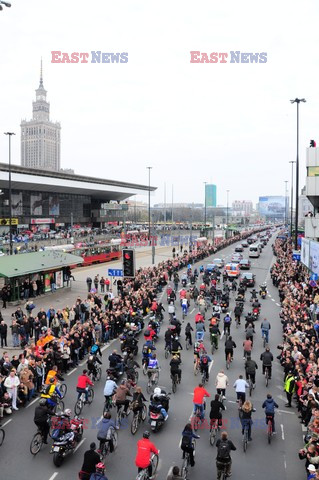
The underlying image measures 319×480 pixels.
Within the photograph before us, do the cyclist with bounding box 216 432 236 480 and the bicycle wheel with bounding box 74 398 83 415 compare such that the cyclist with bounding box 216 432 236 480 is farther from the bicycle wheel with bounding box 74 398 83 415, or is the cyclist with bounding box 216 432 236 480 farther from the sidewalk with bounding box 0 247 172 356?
the sidewalk with bounding box 0 247 172 356

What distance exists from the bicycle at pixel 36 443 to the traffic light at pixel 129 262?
1598 cm

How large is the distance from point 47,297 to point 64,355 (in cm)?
1587

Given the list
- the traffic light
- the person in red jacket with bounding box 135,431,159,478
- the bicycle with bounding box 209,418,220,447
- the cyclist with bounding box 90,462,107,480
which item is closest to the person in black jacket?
the cyclist with bounding box 90,462,107,480

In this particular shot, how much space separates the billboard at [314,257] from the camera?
1136 inches

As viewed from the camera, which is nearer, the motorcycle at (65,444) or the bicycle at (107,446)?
the motorcycle at (65,444)

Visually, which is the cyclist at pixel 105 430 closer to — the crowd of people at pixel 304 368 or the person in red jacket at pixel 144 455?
the person in red jacket at pixel 144 455

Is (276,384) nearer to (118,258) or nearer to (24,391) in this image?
(24,391)

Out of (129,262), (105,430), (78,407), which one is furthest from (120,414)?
(129,262)

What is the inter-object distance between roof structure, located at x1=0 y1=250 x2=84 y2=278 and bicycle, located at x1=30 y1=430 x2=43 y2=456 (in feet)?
54.7

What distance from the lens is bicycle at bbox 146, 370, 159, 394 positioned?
47.6 ft

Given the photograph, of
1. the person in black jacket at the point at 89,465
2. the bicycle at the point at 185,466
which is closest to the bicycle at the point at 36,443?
the person in black jacket at the point at 89,465

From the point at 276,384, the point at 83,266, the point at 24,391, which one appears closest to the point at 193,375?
the point at 276,384

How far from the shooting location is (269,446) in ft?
36.4

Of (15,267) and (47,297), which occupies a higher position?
(15,267)
